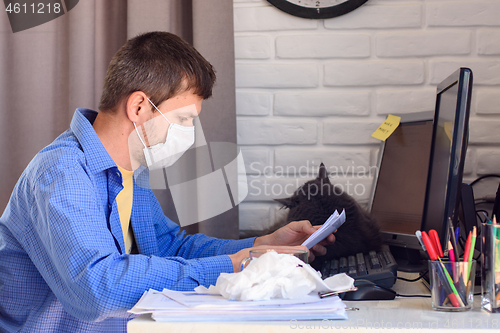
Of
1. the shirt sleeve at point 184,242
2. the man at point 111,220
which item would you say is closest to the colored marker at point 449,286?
the man at point 111,220

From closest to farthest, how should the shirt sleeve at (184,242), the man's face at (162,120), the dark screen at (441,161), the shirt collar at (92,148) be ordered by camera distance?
the dark screen at (441,161), the shirt collar at (92,148), the man's face at (162,120), the shirt sleeve at (184,242)

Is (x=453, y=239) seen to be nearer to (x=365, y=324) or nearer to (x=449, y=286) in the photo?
(x=449, y=286)

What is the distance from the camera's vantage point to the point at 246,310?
569 millimetres

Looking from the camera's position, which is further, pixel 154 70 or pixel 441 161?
pixel 154 70

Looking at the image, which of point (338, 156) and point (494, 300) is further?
point (338, 156)

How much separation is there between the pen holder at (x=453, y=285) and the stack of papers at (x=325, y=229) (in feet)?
0.82

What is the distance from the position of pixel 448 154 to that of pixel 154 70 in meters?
0.67

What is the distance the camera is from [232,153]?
1327mm

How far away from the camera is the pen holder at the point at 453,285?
0.63 metres

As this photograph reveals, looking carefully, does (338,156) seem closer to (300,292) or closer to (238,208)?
(238,208)

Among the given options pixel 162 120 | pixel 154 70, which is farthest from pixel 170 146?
pixel 154 70

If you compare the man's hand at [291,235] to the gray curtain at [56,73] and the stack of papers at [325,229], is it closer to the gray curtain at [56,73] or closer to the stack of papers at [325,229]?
the stack of papers at [325,229]

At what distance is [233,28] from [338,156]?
21.2 inches

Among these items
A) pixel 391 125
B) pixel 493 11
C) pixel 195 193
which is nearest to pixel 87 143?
pixel 195 193
